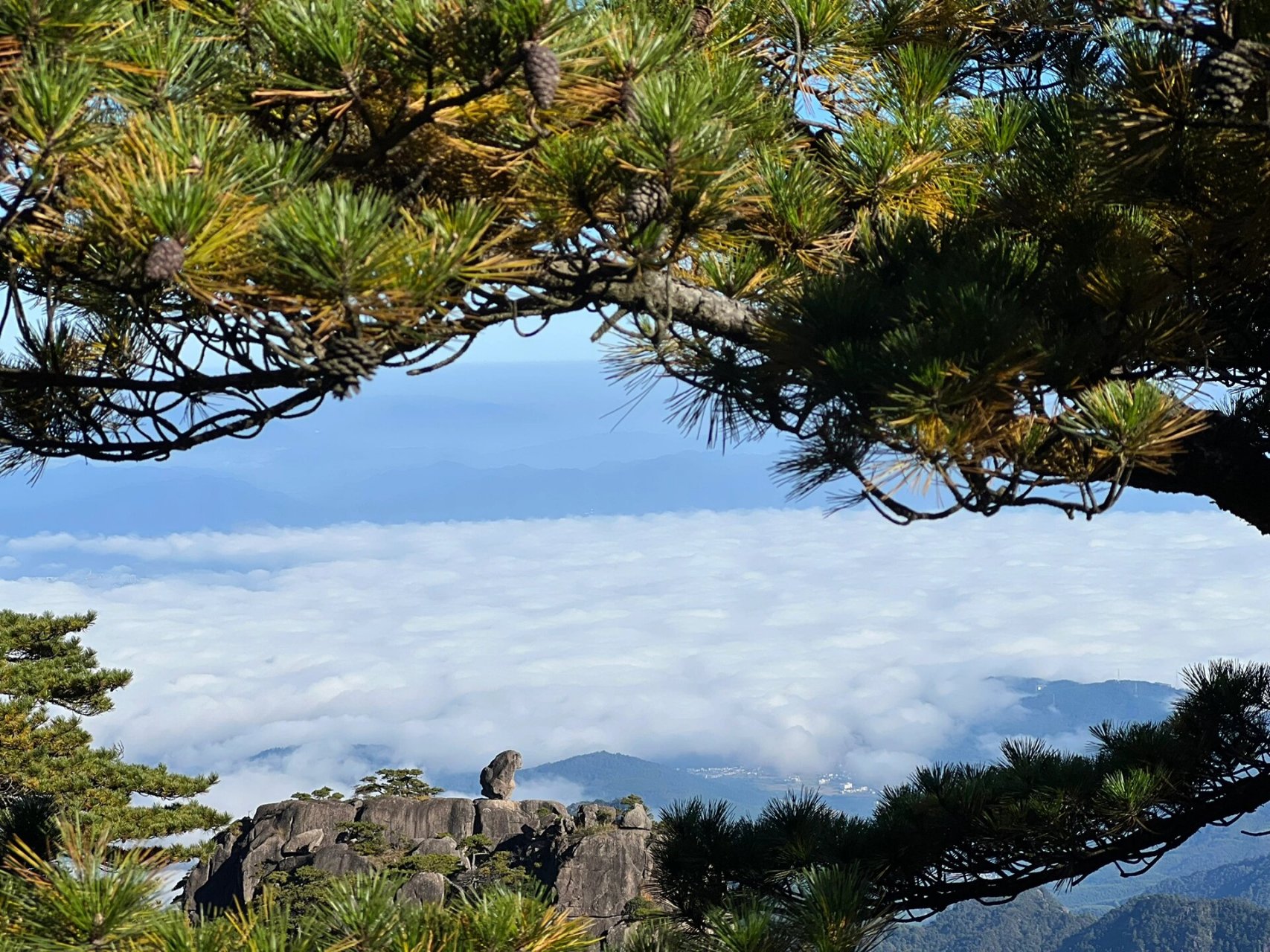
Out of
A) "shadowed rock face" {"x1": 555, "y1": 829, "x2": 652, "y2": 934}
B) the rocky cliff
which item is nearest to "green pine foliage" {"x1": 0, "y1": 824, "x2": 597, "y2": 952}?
the rocky cliff

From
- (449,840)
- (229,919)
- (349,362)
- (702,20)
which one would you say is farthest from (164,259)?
(449,840)

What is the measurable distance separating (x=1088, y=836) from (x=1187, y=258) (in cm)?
183

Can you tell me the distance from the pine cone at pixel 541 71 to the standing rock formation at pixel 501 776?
86.6 ft

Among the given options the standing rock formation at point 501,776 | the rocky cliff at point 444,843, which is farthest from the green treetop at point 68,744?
the standing rock formation at point 501,776

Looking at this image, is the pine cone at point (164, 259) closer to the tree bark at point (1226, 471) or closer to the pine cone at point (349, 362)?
the pine cone at point (349, 362)

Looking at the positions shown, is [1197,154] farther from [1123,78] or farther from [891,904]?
[891,904]

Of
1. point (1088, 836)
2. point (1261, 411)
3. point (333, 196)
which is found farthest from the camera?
point (1088, 836)

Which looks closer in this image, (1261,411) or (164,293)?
(164,293)

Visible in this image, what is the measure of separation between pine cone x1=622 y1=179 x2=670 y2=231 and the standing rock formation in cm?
2615

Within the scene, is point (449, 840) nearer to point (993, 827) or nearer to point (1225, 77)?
point (993, 827)

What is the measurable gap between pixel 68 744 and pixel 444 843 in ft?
49.7

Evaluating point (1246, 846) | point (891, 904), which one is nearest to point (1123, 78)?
point (891, 904)

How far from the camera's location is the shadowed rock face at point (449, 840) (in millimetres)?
24156

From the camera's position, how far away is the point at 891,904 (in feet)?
10.7
